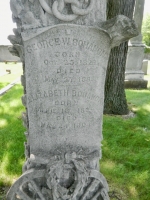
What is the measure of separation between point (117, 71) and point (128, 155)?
1913mm

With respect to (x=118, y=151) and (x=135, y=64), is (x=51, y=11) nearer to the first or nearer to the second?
(x=118, y=151)

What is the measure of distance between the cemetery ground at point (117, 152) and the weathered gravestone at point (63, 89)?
89 cm

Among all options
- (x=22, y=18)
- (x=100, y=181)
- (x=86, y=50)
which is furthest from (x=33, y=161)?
(x=22, y=18)

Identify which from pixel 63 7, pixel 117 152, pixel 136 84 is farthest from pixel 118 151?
pixel 136 84

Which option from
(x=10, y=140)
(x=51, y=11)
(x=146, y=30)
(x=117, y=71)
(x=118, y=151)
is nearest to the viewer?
(x=51, y=11)

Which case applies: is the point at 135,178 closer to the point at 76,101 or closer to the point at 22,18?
the point at 76,101

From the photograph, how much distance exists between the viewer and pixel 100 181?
225 centimetres

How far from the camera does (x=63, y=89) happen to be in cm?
221

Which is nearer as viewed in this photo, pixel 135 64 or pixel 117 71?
pixel 117 71

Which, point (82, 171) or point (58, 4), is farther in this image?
point (82, 171)

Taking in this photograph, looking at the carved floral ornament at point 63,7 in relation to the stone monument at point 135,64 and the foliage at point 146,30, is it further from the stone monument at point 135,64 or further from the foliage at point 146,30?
the foliage at point 146,30

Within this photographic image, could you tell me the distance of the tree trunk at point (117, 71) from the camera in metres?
4.50

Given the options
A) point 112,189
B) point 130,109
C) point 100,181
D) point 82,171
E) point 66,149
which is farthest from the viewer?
point 130,109

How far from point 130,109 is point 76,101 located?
3636mm
